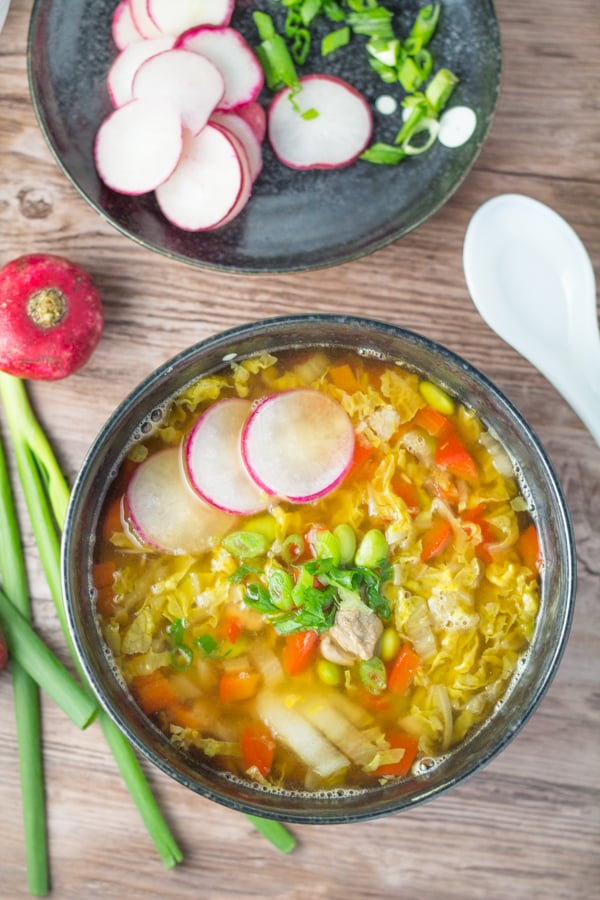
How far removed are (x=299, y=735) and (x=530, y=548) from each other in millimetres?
572

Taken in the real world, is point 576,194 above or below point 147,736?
above

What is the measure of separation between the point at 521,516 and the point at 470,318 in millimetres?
446

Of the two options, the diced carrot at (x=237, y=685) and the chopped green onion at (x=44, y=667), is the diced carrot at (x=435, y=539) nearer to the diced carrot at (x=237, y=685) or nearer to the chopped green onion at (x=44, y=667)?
the diced carrot at (x=237, y=685)

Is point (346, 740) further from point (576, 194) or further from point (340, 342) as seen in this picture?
point (576, 194)

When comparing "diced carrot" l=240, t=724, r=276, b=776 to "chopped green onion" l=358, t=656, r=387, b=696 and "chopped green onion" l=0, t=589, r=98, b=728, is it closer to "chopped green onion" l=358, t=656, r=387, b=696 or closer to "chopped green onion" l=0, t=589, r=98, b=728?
"chopped green onion" l=358, t=656, r=387, b=696

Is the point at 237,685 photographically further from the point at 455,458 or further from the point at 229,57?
the point at 229,57

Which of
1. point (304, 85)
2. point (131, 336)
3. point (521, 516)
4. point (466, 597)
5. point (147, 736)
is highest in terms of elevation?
point (304, 85)

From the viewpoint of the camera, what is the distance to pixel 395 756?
1786 millimetres

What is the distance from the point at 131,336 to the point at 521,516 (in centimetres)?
88

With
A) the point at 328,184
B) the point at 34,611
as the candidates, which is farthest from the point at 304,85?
the point at 34,611

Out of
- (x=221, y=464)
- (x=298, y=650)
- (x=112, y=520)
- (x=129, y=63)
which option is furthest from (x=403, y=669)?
(x=129, y=63)

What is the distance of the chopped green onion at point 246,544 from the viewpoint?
177 centimetres

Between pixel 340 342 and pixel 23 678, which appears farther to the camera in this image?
pixel 23 678

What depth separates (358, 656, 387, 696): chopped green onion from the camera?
176cm
